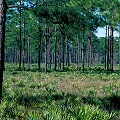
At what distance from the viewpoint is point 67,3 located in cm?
1012

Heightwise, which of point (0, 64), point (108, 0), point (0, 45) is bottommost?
point (0, 64)

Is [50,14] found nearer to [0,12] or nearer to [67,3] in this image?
[67,3]

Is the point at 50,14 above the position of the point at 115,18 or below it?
below

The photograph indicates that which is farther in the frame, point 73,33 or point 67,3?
point 73,33

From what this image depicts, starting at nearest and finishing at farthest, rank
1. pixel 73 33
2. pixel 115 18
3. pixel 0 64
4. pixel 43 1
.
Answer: pixel 0 64, pixel 43 1, pixel 73 33, pixel 115 18

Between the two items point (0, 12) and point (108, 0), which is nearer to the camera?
point (0, 12)

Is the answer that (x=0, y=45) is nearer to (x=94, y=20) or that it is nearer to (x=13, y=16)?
(x=94, y=20)

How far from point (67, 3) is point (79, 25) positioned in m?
1.01

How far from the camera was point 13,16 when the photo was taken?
93.7ft

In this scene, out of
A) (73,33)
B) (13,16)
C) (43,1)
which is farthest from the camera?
(13,16)

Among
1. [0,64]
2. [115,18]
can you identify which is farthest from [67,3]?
[115,18]

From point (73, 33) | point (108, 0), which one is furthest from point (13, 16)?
point (73, 33)

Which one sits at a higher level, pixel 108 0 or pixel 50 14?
pixel 108 0

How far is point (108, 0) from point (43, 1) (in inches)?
757
